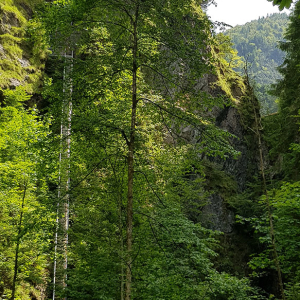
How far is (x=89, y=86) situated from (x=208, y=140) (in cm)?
218

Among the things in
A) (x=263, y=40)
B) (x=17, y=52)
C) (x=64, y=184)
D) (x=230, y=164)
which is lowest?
(x=64, y=184)

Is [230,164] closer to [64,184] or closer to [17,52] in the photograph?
[17,52]

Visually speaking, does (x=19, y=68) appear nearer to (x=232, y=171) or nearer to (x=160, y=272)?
(x=160, y=272)

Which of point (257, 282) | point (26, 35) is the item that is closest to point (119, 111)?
point (26, 35)

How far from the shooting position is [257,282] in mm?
17344

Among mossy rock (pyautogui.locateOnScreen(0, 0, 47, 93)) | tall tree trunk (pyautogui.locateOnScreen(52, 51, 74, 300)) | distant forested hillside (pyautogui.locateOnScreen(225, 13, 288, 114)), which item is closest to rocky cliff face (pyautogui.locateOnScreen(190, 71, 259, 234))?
mossy rock (pyautogui.locateOnScreen(0, 0, 47, 93))

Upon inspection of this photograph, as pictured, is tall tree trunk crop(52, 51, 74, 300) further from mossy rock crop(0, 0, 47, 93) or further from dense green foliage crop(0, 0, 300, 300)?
mossy rock crop(0, 0, 47, 93)

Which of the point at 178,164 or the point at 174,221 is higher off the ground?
the point at 178,164

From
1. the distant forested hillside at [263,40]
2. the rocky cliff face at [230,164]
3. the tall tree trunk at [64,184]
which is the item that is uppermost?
the distant forested hillside at [263,40]

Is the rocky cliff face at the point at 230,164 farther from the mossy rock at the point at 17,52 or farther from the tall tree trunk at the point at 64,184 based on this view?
the tall tree trunk at the point at 64,184

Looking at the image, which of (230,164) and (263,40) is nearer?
(230,164)

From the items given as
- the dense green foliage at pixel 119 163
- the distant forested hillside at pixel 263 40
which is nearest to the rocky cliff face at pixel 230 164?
the dense green foliage at pixel 119 163

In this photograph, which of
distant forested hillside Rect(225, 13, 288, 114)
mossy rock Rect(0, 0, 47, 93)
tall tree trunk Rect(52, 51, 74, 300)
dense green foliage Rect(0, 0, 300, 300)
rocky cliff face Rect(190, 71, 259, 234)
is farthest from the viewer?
distant forested hillside Rect(225, 13, 288, 114)

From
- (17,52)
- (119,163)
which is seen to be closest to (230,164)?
(17,52)
